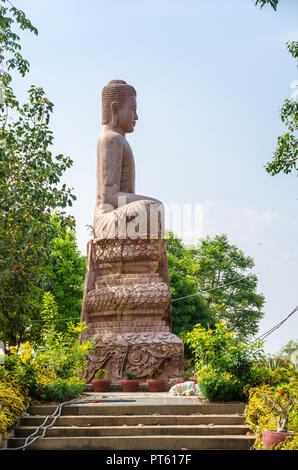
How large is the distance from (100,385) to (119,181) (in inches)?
236

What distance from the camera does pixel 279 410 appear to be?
6938mm

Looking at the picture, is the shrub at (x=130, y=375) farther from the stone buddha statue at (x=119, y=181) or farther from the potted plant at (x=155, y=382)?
the stone buddha statue at (x=119, y=181)

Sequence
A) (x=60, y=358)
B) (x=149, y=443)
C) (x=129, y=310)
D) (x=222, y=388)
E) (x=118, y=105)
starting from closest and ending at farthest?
1. (x=149, y=443)
2. (x=222, y=388)
3. (x=60, y=358)
4. (x=129, y=310)
5. (x=118, y=105)

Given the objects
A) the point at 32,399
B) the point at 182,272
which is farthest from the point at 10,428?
the point at 182,272

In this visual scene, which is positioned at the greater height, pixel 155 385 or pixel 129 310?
pixel 129 310

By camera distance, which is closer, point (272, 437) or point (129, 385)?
point (272, 437)

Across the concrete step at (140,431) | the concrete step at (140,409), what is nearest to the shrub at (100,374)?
the concrete step at (140,409)

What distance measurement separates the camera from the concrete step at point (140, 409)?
7793 mm

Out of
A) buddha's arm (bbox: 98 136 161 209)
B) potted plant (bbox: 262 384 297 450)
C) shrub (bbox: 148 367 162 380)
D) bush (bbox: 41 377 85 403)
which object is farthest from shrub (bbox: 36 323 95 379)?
buddha's arm (bbox: 98 136 161 209)

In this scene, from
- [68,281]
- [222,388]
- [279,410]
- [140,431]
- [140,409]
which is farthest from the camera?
[68,281]

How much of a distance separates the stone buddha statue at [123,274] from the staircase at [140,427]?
→ 4.30 m

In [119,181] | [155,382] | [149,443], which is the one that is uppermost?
[119,181]

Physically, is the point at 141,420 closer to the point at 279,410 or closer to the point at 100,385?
the point at 279,410

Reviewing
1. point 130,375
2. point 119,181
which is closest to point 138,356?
point 130,375
